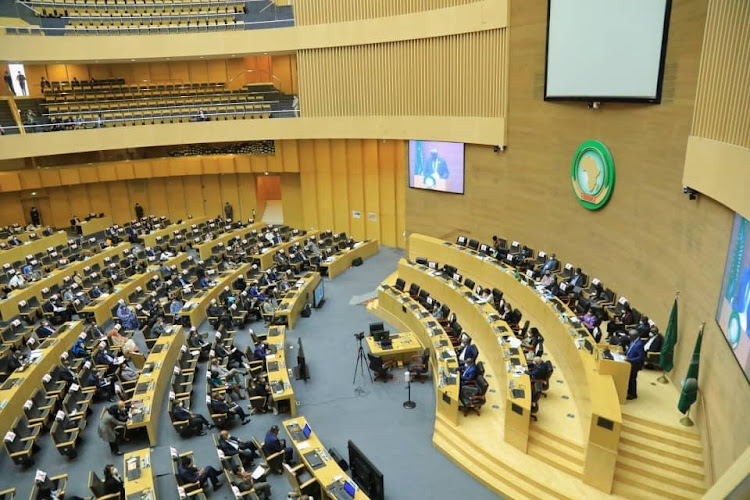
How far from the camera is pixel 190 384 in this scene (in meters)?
12.0

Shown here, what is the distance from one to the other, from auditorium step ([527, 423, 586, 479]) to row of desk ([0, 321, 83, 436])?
9965 mm

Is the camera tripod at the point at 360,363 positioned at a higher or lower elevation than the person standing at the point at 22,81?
lower

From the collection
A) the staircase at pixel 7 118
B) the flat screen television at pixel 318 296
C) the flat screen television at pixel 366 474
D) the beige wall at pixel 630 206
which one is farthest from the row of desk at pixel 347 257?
the staircase at pixel 7 118

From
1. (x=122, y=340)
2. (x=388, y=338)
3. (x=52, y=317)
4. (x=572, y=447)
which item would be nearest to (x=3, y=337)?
(x=52, y=317)

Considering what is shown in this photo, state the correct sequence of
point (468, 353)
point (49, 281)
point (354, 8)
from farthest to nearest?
point (354, 8) → point (49, 281) → point (468, 353)

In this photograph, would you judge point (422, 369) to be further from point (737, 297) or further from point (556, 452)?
point (737, 297)

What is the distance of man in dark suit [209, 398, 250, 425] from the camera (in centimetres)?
1092

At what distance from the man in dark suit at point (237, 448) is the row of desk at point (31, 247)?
46.5 feet

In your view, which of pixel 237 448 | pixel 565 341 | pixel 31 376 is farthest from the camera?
pixel 565 341

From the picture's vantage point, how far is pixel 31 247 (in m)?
20.4

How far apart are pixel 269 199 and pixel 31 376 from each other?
21.3 metres

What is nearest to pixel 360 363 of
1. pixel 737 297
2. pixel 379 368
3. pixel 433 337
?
pixel 379 368

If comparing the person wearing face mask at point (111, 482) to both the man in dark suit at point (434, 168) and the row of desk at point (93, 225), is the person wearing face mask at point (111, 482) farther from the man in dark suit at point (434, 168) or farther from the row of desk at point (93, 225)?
the row of desk at point (93, 225)

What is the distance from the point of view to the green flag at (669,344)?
407 inches
